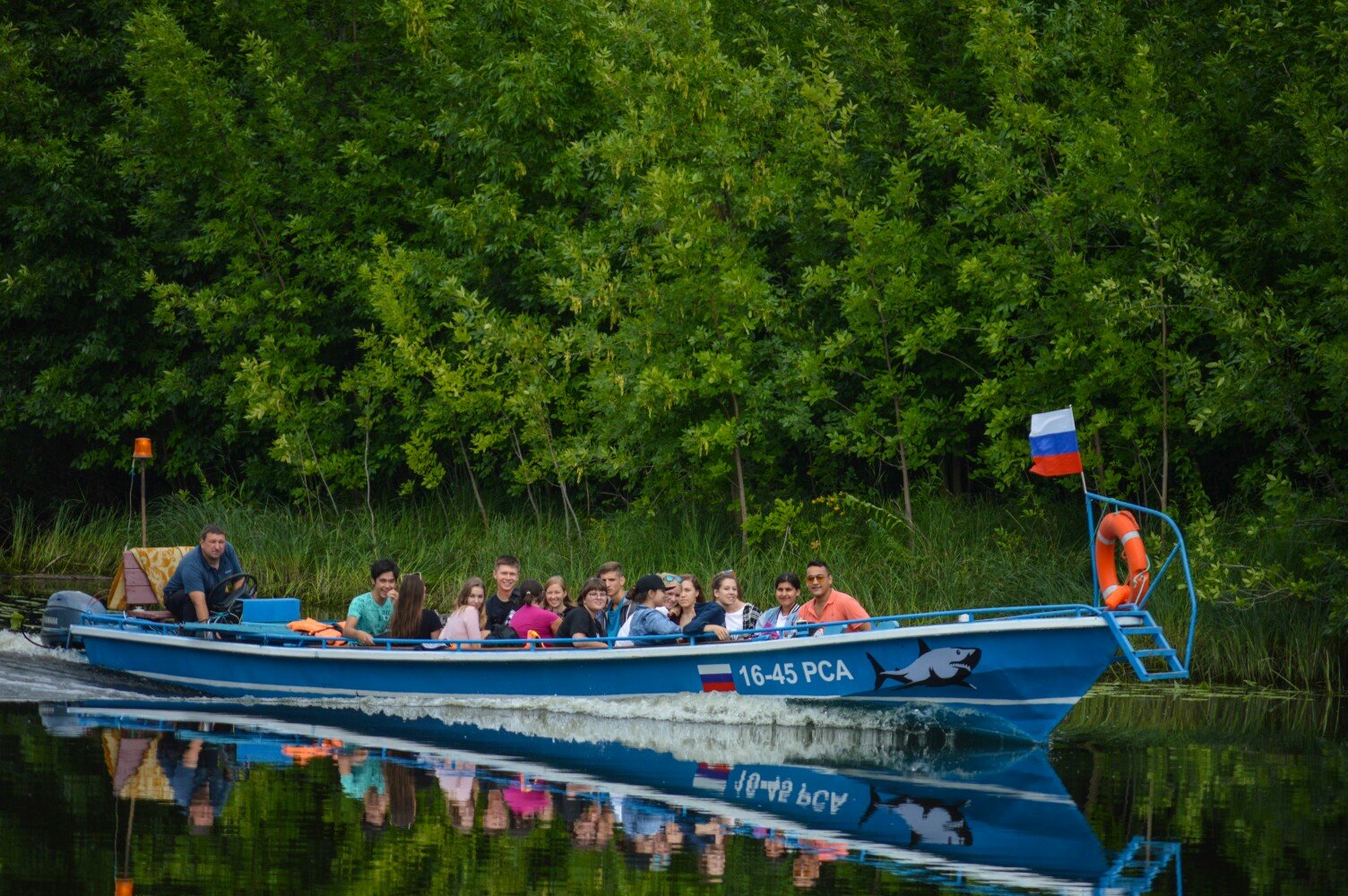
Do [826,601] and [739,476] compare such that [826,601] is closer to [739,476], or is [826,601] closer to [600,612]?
[600,612]

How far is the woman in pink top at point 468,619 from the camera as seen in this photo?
1416cm

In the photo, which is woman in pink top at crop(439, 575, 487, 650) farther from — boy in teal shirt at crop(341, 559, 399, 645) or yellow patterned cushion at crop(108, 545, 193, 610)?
yellow patterned cushion at crop(108, 545, 193, 610)

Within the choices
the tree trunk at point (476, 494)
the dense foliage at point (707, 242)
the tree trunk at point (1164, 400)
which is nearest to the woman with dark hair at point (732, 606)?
the dense foliage at point (707, 242)

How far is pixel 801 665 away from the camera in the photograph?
1273 cm

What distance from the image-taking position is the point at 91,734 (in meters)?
12.6

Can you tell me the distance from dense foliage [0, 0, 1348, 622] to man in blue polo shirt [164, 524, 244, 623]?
5391mm

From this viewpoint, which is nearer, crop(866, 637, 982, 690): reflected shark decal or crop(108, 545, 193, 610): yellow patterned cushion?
crop(866, 637, 982, 690): reflected shark decal

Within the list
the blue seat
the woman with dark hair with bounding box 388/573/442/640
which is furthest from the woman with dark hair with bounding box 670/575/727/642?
the blue seat

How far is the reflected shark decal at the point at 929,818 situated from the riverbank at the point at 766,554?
5.96 meters

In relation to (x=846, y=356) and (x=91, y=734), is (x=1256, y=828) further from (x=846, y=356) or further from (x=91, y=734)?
(x=846, y=356)

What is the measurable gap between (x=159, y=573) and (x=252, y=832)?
8916 mm

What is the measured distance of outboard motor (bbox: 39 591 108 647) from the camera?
16.8 meters

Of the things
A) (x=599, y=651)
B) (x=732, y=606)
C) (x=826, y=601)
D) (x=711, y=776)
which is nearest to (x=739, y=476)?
(x=732, y=606)

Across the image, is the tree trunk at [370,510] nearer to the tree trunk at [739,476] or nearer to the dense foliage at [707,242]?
the dense foliage at [707,242]
